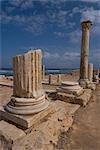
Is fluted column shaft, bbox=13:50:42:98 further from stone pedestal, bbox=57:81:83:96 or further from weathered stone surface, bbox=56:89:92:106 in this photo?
stone pedestal, bbox=57:81:83:96

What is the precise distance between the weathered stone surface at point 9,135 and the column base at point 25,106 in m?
0.43

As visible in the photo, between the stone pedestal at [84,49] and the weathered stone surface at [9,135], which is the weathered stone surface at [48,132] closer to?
the weathered stone surface at [9,135]

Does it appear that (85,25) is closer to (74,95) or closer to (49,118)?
(74,95)

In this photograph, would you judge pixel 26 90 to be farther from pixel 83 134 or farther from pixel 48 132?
pixel 83 134

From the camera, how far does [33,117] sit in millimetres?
3689

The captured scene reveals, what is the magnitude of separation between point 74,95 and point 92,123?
7.09ft

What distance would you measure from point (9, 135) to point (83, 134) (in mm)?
2014

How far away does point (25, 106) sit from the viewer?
3.91 m

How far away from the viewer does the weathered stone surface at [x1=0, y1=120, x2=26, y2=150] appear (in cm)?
308

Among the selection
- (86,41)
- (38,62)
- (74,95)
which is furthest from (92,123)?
(86,41)

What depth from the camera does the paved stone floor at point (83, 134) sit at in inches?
141

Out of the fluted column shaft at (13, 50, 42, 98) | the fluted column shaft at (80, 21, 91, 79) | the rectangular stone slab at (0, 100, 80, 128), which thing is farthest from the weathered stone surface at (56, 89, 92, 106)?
the fluted column shaft at (80, 21, 91, 79)

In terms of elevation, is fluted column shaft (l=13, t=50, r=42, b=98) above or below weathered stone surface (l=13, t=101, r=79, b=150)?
above

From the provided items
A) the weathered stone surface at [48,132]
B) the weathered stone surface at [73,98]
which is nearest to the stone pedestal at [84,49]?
the weathered stone surface at [73,98]
